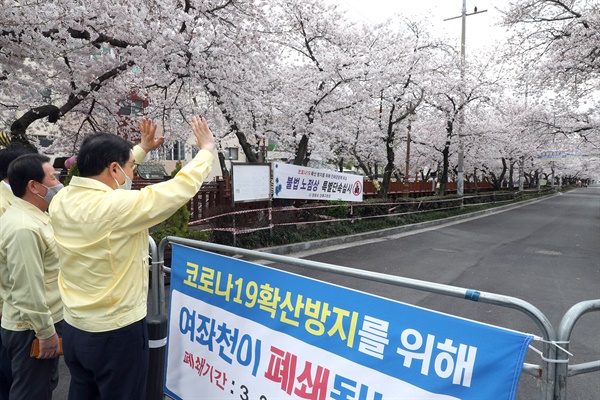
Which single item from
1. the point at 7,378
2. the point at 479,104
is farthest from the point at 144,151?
the point at 479,104

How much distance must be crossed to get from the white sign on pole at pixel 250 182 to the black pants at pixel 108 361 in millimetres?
6796

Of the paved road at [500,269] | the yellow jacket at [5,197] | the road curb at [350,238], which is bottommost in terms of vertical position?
the paved road at [500,269]

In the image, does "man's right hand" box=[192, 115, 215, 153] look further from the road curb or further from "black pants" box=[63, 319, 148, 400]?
the road curb

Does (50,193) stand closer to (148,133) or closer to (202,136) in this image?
(148,133)

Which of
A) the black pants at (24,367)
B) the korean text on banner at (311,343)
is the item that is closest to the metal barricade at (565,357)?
the korean text on banner at (311,343)

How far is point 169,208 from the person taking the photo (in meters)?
1.78

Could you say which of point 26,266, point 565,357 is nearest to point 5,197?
point 26,266

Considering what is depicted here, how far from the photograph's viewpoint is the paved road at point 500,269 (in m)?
5.04

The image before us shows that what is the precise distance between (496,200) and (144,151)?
3020cm

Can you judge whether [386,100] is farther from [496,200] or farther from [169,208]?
[496,200]

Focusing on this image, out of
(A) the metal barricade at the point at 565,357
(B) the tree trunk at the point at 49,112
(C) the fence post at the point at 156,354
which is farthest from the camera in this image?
(B) the tree trunk at the point at 49,112

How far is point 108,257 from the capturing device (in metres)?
1.88

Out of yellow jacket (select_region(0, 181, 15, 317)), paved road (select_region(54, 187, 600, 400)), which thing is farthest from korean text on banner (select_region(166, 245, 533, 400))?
paved road (select_region(54, 187, 600, 400))

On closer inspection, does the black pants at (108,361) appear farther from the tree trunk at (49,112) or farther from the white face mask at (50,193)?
the tree trunk at (49,112)
